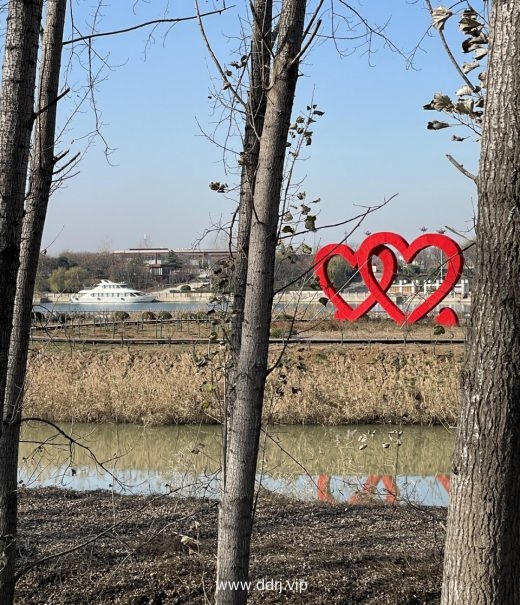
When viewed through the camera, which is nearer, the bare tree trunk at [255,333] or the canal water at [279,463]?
the bare tree trunk at [255,333]

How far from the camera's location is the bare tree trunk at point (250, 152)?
3.46 m

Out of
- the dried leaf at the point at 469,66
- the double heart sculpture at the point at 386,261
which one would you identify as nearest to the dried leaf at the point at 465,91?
the dried leaf at the point at 469,66

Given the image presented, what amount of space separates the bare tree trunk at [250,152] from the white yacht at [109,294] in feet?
143

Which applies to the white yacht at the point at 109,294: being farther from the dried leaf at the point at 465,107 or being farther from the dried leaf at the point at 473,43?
the dried leaf at the point at 465,107

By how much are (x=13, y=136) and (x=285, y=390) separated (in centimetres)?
1149

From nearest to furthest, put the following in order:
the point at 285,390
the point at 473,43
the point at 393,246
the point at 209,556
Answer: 1. the point at 473,43
2. the point at 209,556
3. the point at 285,390
4. the point at 393,246

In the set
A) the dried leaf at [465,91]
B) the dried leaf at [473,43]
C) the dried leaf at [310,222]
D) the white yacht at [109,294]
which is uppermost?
the dried leaf at [473,43]

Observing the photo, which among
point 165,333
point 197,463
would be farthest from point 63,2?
point 165,333

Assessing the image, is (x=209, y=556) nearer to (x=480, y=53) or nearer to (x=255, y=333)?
(x=255, y=333)

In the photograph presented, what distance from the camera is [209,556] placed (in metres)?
5.00

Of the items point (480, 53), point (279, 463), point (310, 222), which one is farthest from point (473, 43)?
point (279, 463)

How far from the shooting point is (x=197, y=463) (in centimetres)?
1010

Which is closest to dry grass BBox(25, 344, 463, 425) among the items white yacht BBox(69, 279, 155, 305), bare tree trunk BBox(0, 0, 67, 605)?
bare tree trunk BBox(0, 0, 67, 605)

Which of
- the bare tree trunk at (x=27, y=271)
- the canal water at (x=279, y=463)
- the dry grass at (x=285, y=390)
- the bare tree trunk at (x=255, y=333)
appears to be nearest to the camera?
the bare tree trunk at (x=255, y=333)
